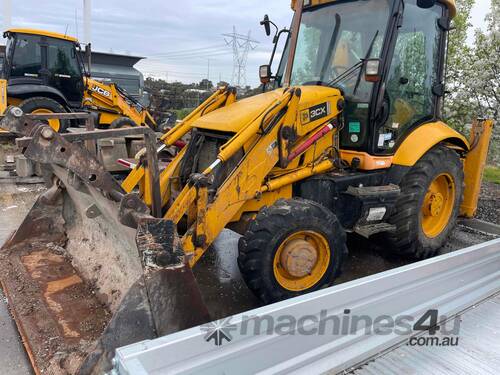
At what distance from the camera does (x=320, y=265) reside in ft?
11.3

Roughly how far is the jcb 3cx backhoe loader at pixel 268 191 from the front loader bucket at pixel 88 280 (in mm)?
11

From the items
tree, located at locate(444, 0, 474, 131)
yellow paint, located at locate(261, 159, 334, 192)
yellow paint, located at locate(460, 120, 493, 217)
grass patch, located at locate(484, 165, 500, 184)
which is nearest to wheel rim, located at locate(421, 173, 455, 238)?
yellow paint, located at locate(460, 120, 493, 217)

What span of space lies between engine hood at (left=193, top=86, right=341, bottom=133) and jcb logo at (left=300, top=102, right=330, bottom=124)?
0.14ft

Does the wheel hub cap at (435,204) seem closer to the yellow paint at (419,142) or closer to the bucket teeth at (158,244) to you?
the yellow paint at (419,142)

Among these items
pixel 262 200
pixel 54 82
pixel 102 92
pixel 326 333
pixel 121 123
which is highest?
pixel 54 82

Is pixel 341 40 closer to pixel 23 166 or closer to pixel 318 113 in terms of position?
pixel 318 113

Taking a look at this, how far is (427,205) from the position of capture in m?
4.53

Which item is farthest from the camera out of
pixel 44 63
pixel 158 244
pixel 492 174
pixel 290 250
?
pixel 44 63

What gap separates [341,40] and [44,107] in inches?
322

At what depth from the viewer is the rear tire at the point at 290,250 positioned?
3125 millimetres

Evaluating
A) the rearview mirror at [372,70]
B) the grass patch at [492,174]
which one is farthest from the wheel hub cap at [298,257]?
the grass patch at [492,174]

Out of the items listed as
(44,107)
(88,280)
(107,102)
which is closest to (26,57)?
(44,107)

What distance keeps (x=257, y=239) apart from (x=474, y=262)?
1.35m

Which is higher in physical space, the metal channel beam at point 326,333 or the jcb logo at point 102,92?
the jcb logo at point 102,92
